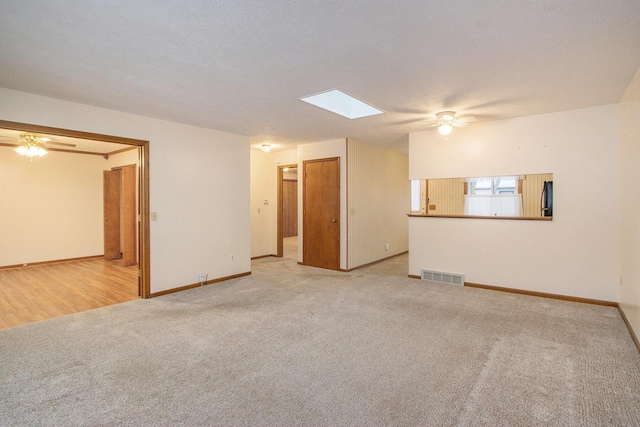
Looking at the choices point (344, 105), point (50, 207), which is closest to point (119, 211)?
point (50, 207)

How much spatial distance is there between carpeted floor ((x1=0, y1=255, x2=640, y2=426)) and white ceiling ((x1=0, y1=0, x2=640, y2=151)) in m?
2.48

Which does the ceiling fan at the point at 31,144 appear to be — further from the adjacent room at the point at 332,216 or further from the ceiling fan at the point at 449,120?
the ceiling fan at the point at 449,120

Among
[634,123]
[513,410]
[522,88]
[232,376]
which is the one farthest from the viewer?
[522,88]

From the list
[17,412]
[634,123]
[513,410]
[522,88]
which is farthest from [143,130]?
[634,123]

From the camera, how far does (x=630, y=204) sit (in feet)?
10.9

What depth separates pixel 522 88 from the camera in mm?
3359

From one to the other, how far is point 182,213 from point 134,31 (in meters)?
3.10

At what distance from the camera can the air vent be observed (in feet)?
16.9

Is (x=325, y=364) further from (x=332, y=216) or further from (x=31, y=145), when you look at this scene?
(x=31, y=145)

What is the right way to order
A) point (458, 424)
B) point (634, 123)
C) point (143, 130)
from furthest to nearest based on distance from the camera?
point (143, 130), point (634, 123), point (458, 424)

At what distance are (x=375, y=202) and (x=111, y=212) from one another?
20.0 ft

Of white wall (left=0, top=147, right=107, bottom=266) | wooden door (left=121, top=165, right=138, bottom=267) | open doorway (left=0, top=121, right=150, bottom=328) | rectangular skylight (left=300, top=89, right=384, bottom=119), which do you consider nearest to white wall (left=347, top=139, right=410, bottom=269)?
rectangular skylight (left=300, top=89, right=384, bottom=119)

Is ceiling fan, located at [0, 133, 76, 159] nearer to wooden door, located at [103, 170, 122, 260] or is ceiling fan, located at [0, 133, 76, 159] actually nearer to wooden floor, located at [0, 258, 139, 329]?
wooden door, located at [103, 170, 122, 260]

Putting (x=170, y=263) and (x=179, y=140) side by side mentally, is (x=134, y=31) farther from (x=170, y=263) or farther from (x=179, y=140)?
(x=170, y=263)
